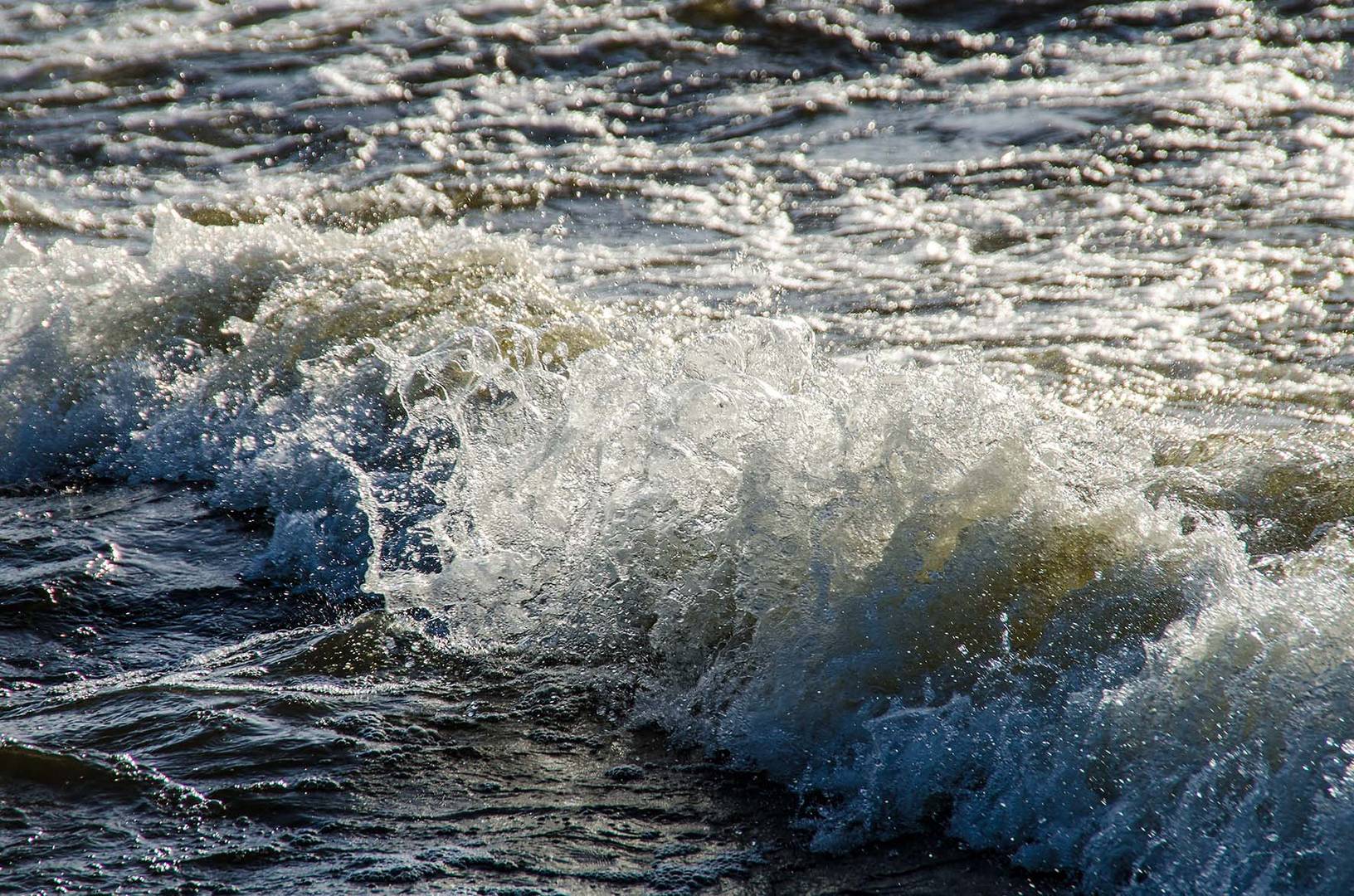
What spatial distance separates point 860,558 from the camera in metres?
3.40

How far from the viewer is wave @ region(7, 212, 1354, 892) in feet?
9.12

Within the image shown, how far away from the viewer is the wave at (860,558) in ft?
9.12

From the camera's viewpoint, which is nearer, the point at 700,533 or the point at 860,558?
the point at 860,558

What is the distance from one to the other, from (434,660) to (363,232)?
16.5 feet

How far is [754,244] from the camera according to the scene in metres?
7.66

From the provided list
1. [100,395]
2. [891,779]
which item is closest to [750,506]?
[891,779]

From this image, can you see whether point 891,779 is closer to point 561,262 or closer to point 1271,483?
point 1271,483

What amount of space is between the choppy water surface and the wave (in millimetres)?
13

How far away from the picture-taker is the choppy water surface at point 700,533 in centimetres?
282

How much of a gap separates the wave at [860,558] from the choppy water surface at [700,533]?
1cm

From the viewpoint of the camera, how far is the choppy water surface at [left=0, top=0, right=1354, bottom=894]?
2.82m

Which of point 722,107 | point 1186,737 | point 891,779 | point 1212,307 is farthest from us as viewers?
point 722,107

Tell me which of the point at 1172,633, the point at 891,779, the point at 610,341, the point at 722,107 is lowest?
the point at 891,779

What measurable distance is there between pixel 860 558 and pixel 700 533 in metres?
0.55
